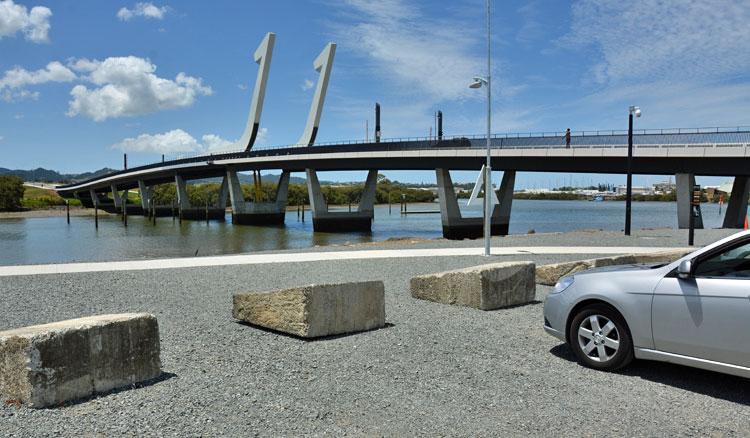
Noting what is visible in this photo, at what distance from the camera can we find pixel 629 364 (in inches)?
236

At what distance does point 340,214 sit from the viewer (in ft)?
220

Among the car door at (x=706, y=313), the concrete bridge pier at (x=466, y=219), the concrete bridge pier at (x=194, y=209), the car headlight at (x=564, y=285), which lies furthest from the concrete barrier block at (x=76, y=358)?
the concrete bridge pier at (x=194, y=209)

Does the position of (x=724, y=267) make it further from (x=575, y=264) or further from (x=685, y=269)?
(x=575, y=264)

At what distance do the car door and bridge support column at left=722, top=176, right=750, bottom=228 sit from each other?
37.6m

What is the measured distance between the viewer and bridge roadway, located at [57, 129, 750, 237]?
35.1m

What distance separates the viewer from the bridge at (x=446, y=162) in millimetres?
35656

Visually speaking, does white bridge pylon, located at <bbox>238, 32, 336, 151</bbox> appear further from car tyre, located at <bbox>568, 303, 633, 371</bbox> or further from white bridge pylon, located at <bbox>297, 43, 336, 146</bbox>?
car tyre, located at <bbox>568, 303, 633, 371</bbox>

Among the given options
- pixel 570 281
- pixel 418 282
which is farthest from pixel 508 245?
pixel 570 281

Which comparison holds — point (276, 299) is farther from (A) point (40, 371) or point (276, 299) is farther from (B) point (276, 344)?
→ (A) point (40, 371)

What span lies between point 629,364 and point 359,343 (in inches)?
118

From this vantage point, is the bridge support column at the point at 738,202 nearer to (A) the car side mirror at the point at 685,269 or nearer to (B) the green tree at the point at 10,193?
(A) the car side mirror at the point at 685,269

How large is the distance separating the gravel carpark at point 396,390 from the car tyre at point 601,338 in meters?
0.16

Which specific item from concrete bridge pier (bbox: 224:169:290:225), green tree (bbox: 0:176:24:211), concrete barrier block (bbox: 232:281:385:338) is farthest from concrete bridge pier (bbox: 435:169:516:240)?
green tree (bbox: 0:176:24:211)

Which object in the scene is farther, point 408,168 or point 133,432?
point 408,168
